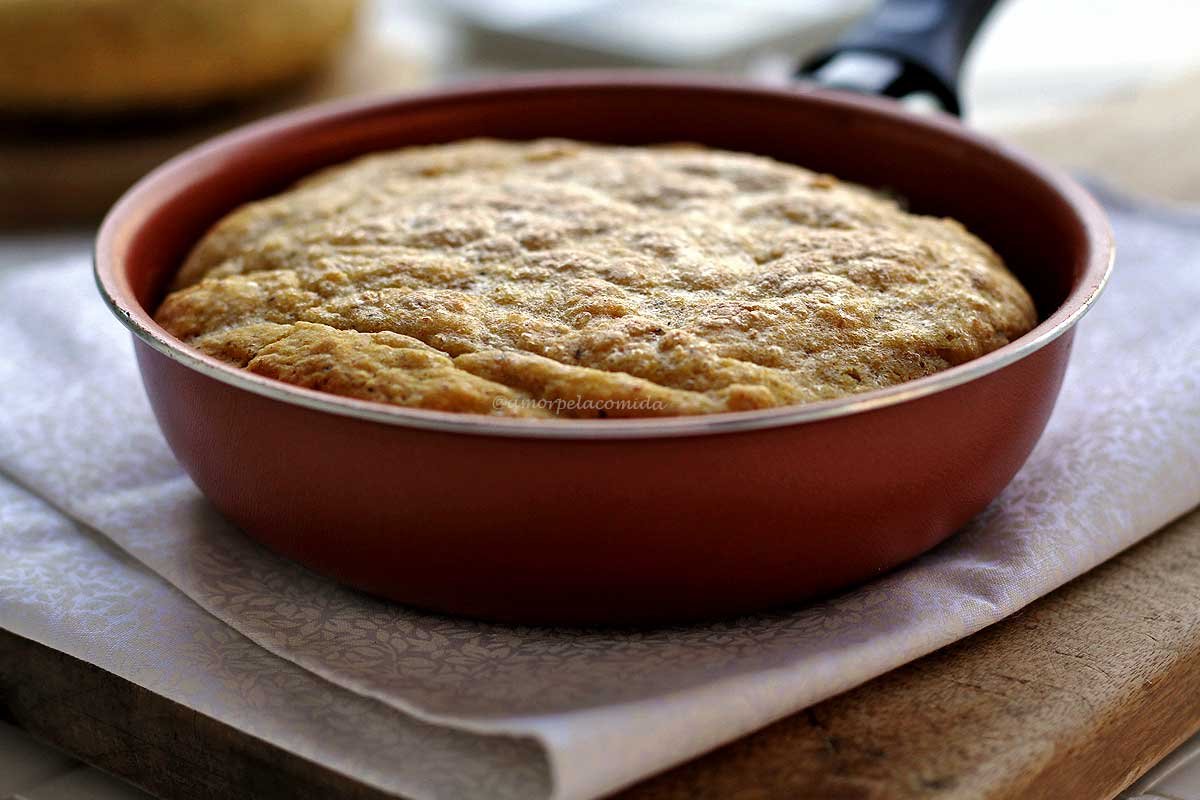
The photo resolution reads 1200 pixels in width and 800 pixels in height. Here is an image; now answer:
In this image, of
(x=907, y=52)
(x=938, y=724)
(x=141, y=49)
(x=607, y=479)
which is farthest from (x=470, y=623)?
(x=141, y=49)

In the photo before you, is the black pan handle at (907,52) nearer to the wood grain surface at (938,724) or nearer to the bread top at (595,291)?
the bread top at (595,291)

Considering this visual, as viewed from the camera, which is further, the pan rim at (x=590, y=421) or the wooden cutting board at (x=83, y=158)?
the wooden cutting board at (x=83, y=158)

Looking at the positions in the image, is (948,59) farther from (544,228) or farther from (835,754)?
(835,754)

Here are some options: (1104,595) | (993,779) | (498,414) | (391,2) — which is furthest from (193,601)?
(391,2)

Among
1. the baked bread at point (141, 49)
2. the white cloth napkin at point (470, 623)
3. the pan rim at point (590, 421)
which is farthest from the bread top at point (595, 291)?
the baked bread at point (141, 49)

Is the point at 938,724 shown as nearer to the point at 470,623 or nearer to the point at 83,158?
the point at 470,623
